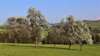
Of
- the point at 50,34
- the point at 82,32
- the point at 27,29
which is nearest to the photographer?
the point at 82,32

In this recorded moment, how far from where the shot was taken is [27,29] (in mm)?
104000

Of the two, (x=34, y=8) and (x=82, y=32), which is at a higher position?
(x=34, y=8)

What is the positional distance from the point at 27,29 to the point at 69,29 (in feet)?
51.6

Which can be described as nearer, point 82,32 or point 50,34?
point 82,32

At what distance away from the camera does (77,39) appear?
96.1 metres

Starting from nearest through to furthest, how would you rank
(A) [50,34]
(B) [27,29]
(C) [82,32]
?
(C) [82,32] → (B) [27,29] → (A) [50,34]

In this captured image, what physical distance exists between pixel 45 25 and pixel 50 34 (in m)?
18.1

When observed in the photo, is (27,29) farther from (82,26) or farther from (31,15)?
(82,26)

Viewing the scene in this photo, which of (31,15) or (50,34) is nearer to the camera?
(31,15)

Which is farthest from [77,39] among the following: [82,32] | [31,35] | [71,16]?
[31,35]

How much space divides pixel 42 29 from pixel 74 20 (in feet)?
37.7

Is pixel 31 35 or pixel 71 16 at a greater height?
pixel 71 16

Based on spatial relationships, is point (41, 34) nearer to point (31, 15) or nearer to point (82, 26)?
point (31, 15)

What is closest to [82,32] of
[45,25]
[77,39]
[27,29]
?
[77,39]
